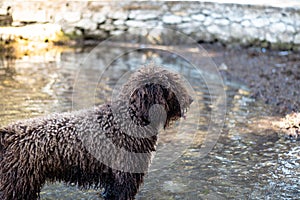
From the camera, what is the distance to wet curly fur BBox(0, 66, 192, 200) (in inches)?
159

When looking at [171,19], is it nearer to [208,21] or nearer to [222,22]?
[208,21]

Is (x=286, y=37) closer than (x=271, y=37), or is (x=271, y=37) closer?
(x=286, y=37)

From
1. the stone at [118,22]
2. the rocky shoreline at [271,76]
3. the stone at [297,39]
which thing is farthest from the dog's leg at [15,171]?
the stone at [297,39]

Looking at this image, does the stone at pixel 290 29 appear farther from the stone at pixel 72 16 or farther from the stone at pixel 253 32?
the stone at pixel 72 16

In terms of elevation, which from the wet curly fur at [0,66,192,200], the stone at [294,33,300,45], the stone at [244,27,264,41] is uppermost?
the stone at [244,27,264,41]

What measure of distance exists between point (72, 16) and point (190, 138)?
8544 millimetres

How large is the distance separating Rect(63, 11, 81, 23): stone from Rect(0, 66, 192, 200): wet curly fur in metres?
10.1

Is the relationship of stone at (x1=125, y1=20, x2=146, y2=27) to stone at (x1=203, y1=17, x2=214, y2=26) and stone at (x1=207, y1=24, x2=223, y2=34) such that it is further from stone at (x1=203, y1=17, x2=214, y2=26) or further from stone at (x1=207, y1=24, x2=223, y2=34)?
stone at (x1=207, y1=24, x2=223, y2=34)

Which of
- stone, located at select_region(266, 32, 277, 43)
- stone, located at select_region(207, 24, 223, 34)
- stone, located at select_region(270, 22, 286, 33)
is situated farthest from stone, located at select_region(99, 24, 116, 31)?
stone, located at select_region(270, 22, 286, 33)

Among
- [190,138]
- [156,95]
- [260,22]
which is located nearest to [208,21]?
[260,22]

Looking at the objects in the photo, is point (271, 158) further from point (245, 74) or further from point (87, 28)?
point (87, 28)

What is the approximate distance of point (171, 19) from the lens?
557 inches

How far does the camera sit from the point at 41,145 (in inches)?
160

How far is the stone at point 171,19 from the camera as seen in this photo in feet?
46.3
